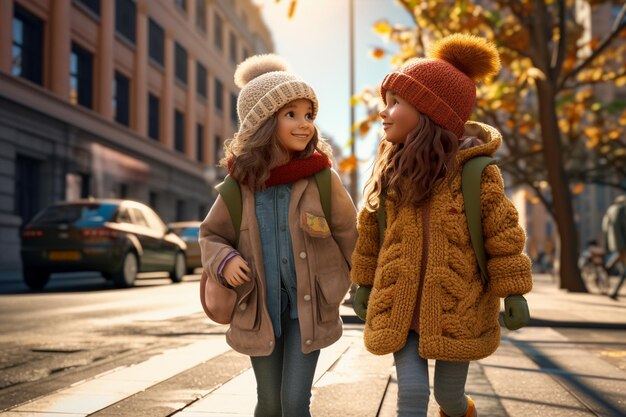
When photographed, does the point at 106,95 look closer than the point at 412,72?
No

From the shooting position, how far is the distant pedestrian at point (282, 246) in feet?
9.63

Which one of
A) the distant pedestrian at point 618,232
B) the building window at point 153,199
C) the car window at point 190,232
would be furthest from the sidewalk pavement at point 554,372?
the building window at point 153,199

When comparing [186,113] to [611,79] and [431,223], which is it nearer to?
[611,79]

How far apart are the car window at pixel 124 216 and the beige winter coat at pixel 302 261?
11096 mm

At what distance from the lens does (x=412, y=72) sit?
9.96ft

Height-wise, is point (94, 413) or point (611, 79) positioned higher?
point (611, 79)

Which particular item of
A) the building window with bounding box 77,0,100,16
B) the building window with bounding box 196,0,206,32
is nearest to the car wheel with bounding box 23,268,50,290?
the building window with bounding box 77,0,100,16

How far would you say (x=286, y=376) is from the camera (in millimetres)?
2914

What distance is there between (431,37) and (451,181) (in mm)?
12394

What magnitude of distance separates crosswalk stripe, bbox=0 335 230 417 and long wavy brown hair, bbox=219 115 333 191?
5.32 ft

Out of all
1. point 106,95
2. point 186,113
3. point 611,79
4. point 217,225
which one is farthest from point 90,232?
point 186,113

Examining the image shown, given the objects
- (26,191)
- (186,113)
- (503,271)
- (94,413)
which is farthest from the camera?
(186,113)

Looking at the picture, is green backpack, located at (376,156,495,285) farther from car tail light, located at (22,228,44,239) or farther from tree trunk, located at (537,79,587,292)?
tree trunk, located at (537,79,587,292)

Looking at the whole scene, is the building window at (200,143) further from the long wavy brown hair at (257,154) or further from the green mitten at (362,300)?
the green mitten at (362,300)
